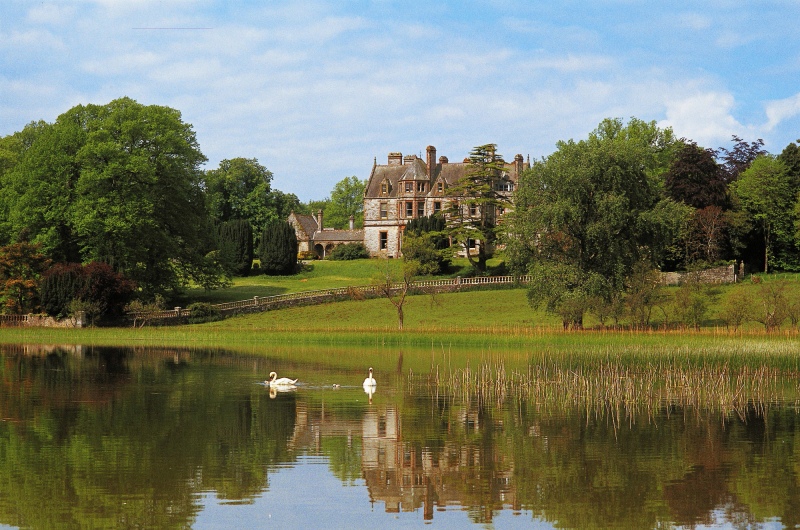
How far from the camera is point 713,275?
202ft

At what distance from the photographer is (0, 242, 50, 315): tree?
53.3 meters

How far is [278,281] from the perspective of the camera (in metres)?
74.2

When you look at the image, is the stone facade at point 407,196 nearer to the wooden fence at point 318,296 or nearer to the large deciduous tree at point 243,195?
the large deciduous tree at point 243,195

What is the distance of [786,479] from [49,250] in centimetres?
5072

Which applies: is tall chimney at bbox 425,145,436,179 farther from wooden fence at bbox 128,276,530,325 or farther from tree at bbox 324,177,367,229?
tree at bbox 324,177,367,229

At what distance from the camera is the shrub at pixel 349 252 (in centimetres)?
8750

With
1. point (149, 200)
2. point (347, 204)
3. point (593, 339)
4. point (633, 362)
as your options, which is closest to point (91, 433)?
point (633, 362)

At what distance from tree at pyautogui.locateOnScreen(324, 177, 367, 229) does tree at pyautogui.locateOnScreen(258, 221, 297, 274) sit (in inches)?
2021

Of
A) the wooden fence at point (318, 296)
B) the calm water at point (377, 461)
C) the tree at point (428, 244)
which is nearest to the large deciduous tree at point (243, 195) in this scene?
the tree at point (428, 244)

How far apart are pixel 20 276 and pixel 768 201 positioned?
1914 inches

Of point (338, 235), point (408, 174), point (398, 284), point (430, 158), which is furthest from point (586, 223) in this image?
point (338, 235)

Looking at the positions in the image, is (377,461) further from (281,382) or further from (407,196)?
(407,196)

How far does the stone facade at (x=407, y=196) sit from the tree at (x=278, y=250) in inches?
512

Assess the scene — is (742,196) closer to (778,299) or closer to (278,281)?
(778,299)
